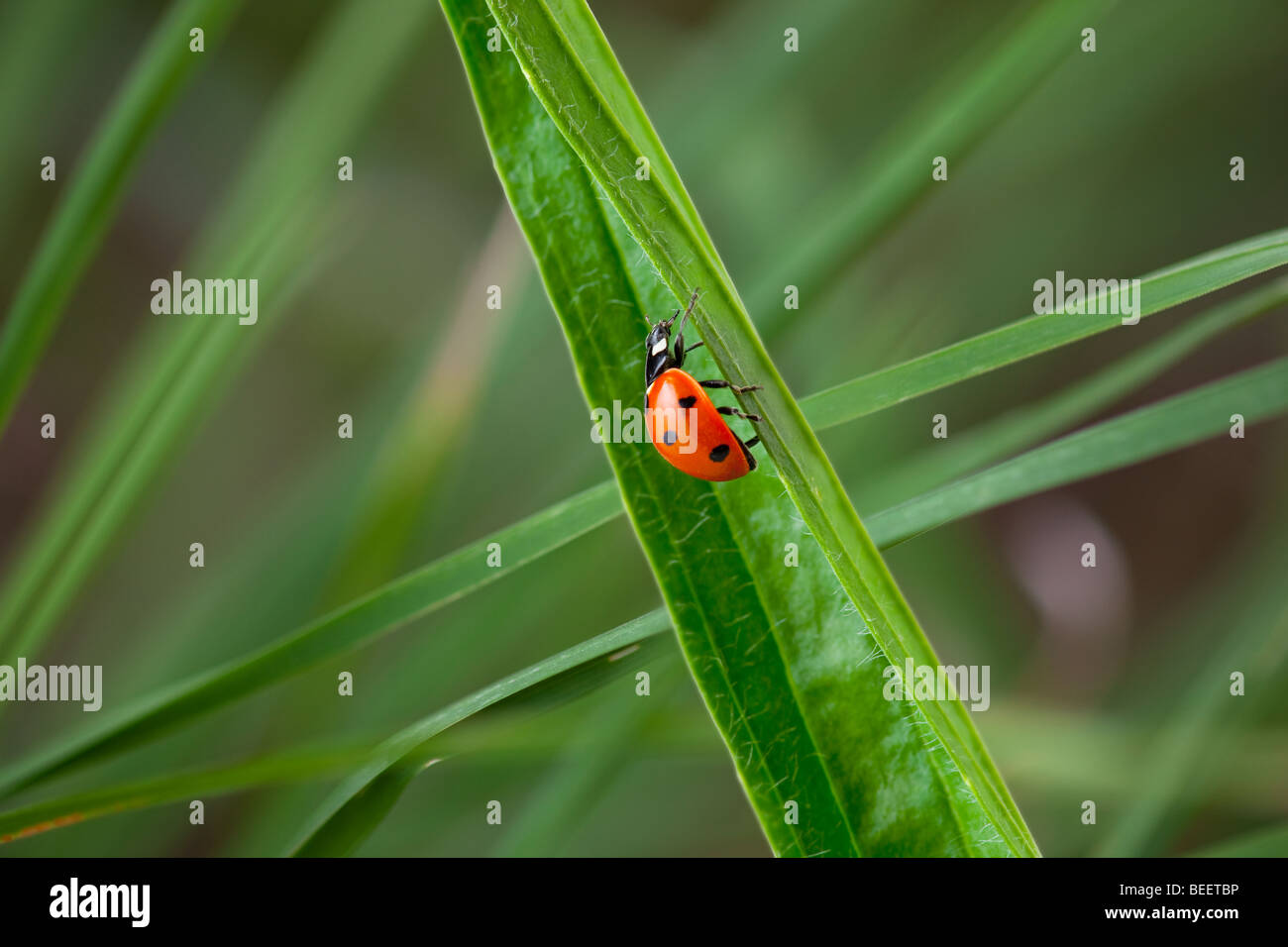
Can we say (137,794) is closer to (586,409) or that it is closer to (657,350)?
(657,350)

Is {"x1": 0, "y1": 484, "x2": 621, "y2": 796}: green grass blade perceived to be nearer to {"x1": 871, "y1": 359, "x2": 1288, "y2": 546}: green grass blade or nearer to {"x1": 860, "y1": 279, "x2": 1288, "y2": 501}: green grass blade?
{"x1": 871, "y1": 359, "x2": 1288, "y2": 546}: green grass blade

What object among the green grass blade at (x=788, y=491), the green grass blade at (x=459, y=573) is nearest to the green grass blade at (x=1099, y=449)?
the green grass blade at (x=459, y=573)

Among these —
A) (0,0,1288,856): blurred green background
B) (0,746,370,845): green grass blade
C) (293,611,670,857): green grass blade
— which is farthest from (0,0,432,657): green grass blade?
(293,611,670,857): green grass blade

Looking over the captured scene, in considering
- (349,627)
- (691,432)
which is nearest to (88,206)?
(349,627)

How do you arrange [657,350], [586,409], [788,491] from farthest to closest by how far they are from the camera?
[586,409], [657,350], [788,491]

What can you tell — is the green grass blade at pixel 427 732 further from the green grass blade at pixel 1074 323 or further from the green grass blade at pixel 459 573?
the green grass blade at pixel 1074 323

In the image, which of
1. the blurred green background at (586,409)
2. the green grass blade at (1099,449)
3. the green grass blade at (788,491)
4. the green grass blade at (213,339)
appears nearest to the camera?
the green grass blade at (788,491)

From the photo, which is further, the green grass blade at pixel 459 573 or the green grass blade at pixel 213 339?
the green grass blade at pixel 213 339
